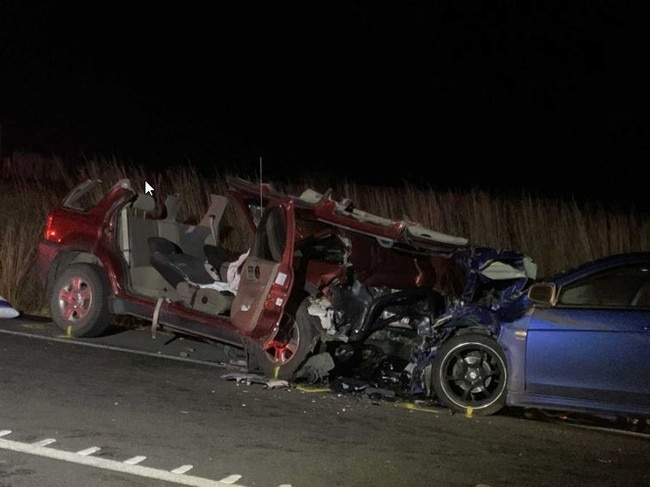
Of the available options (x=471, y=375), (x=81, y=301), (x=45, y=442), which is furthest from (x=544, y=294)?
(x=81, y=301)

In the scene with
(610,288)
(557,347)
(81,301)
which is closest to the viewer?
(557,347)

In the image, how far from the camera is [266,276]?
9.00 metres

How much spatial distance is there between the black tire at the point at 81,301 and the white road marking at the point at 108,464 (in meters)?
4.00

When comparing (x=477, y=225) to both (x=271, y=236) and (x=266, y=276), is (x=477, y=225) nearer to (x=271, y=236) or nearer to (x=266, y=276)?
(x=271, y=236)

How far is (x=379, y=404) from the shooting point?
863 centimetres

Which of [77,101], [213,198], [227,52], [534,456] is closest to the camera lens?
[534,456]

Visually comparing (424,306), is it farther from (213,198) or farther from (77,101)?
(77,101)

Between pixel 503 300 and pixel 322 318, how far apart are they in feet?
5.55

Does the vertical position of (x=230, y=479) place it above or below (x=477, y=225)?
below

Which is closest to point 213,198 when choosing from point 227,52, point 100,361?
point 100,361

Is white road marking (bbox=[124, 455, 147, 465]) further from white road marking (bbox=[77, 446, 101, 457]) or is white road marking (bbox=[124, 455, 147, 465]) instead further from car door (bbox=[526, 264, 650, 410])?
car door (bbox=[526, 264, 650, 410])

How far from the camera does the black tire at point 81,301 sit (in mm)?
10672

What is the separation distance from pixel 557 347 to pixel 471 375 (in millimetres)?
864

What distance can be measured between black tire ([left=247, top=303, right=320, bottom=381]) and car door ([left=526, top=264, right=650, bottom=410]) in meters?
2.09
